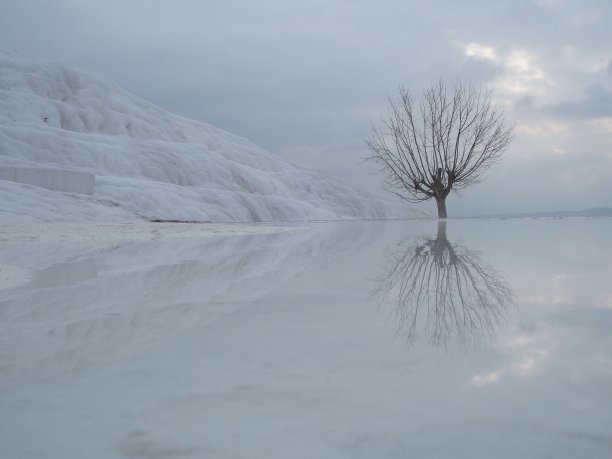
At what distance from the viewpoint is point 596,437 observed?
2.39 feet

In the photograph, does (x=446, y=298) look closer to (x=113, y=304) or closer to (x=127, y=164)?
(x=113, y=304)

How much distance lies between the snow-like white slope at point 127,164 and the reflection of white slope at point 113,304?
6.70 m

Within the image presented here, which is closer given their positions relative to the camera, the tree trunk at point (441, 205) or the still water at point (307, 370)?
the still water at point (307, 370)

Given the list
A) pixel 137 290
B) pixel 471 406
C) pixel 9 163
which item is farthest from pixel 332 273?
pixel 9 163

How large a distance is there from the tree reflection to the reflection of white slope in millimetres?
503

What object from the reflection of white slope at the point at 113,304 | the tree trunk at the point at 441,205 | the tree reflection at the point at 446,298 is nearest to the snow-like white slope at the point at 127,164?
the tree trunk at the point at 441,205

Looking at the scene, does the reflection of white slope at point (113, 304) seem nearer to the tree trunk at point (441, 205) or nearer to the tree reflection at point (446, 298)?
the tree reflection at point (446, 298)

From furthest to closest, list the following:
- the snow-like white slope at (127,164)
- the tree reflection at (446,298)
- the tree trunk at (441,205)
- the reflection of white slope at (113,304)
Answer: the tree trunk at (441,205)
the snow-like white slope at (127,164)
the tree reflection at (446,298)
the reflection of white slope at (113,304)

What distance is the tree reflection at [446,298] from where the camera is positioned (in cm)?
131

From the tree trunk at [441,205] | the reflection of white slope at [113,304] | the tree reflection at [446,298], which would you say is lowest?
the reflection of white slope at [113,304]

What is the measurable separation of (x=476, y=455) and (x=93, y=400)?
0.57 metres

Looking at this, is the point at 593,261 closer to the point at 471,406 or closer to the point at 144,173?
the point at 471,406

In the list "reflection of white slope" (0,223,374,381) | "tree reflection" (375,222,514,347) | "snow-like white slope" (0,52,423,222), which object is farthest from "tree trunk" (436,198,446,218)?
"tree reflection" (375,222,514,347)

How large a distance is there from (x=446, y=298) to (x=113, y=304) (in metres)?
1.06
